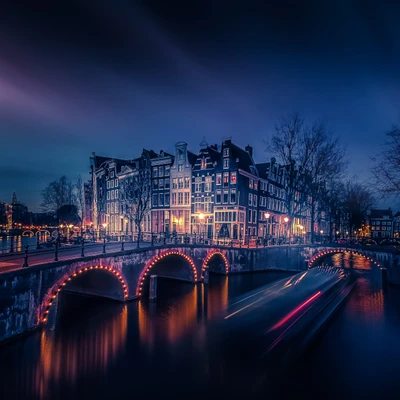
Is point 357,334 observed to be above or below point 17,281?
below

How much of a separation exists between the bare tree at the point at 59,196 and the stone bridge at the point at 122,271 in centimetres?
3384

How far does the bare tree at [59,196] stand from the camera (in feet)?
189

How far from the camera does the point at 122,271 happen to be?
21.4 meters

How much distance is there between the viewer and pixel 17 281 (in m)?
13.8

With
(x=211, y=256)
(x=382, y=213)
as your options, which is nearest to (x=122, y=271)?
(x=211, y=256)

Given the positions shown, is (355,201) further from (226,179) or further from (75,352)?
(75,352)

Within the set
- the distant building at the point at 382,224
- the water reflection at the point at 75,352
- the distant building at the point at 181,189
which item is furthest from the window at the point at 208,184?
the distant building at the point at 382,224

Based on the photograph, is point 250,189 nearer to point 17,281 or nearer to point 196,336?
point 196,336

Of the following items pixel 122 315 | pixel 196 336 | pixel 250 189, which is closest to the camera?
pixel 196 336

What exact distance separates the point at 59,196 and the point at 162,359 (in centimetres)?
5091

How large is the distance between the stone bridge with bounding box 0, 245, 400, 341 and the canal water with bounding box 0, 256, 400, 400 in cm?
113

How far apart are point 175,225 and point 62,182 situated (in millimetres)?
27272

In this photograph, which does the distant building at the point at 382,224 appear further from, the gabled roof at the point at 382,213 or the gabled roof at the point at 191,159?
the gabled roof at the point at 191,159

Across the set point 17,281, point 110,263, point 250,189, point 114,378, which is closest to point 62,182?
point 250,189
